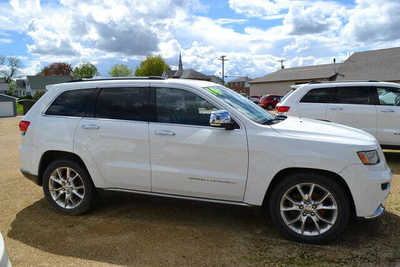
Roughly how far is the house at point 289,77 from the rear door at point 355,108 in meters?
39.4

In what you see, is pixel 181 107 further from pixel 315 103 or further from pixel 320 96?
pixel 320 96

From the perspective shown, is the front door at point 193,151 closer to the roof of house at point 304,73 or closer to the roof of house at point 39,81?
the roof of house at point 304,73

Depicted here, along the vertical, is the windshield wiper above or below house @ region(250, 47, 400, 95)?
below

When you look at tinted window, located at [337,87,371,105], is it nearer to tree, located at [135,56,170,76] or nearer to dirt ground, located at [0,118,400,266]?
dirt ground, located at [0,118,400,266]

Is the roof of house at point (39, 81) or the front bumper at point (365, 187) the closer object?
the front bumper at point (365, 187)

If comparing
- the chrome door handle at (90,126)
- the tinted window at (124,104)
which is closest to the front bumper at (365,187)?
the tinted window at (124,104)

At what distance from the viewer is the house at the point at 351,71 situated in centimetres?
3822

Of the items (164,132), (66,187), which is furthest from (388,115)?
(66,187)

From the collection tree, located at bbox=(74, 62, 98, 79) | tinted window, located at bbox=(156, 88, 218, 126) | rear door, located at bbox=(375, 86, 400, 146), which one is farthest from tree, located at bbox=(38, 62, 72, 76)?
tinted window, located at bbox=(156, 88, 218, 126)

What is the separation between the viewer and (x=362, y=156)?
352cm

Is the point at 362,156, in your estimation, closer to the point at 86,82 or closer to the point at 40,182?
the point at 86,82

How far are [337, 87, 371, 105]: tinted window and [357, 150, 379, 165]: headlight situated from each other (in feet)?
14.6

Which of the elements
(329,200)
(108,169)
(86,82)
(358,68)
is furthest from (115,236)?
(358,68)

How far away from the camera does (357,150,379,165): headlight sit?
352 cm
